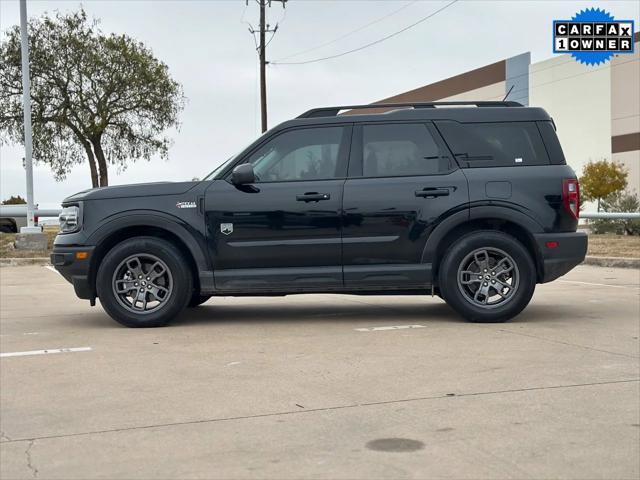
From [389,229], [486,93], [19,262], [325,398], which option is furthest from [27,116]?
[486,93]

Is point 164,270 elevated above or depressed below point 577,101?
below

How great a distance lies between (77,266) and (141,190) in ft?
3.06

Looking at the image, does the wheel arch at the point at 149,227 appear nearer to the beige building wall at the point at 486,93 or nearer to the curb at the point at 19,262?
the curb at the point at 19,262

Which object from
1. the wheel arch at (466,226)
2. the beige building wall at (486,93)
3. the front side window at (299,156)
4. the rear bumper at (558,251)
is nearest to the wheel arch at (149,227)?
the front side window at (299,156)

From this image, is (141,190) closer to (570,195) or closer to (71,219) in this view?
(71,219)

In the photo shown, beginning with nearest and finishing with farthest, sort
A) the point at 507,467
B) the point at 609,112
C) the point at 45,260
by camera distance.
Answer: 1. the point at 507,467
2. the point at 45,260
3. the point at 609,112

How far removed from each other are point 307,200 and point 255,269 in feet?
2.65

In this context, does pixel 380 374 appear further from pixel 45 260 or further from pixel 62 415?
pixel 45 260

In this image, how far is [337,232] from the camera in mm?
8016

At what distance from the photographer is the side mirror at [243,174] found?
7.87 metres

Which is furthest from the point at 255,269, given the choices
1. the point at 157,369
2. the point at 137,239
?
the point at 157,369

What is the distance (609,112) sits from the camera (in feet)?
192

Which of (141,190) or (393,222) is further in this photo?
(141,190)

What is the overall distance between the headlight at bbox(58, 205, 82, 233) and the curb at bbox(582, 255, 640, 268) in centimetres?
1094
